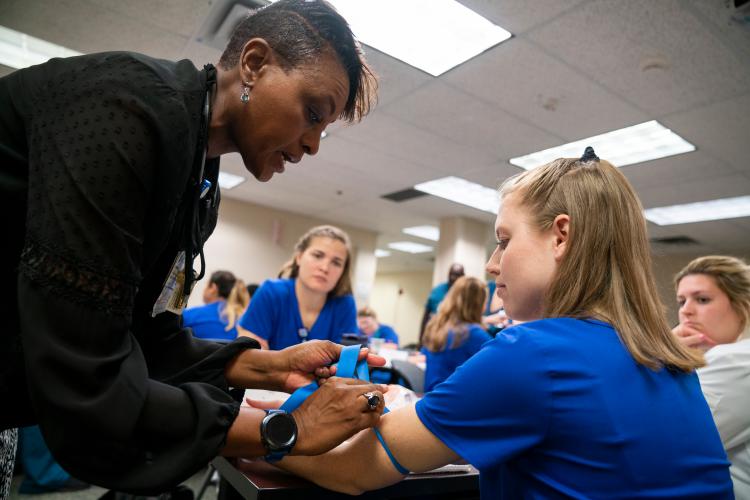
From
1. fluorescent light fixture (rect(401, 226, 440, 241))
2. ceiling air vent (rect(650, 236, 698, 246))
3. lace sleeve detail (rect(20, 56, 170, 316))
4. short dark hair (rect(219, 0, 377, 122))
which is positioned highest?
ceiling air vent (rect(650, 236, 698, 246))

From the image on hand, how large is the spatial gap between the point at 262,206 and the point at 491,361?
7911 mm

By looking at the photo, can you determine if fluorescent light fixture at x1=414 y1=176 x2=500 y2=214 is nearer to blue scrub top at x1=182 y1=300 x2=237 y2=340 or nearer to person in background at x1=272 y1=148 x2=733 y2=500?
blue scrub top at x1=182 y1=300 x2=237 y2=340

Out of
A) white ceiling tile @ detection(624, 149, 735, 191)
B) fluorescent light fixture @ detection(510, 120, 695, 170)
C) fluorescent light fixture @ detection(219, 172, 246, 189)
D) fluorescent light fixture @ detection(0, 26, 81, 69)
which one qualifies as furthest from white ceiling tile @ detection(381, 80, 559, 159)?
fluorescent light fixture @ detection(219, 172, 246, 189)

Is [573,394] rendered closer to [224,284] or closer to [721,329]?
[721,329]

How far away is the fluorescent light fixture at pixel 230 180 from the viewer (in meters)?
6.67

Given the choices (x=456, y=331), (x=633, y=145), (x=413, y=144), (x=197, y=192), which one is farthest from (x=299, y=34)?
(x=633, y=145)

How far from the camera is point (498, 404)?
2.40 ft

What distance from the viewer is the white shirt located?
1.24 m

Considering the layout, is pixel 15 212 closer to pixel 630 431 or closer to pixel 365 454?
pixel 365 454

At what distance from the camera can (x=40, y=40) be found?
3.36 metres

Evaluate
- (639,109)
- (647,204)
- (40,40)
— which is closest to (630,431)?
(639,109)

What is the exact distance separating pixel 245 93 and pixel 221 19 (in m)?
2.40

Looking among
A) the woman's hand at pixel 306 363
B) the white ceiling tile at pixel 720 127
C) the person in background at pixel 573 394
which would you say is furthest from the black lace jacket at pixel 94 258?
the white ceiling tile at pixel 720 127

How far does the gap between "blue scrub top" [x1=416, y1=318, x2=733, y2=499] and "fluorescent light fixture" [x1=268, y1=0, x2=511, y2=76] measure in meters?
2.28
